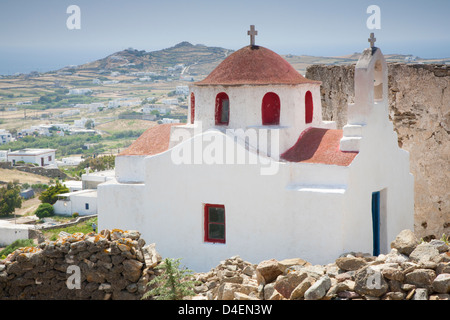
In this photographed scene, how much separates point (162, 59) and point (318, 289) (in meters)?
132

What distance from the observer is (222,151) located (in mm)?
11789

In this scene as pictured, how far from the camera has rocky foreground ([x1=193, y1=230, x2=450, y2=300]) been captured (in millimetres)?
8109

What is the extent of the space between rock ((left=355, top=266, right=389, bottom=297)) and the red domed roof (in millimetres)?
4987

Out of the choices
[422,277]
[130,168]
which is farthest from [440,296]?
[130,168]

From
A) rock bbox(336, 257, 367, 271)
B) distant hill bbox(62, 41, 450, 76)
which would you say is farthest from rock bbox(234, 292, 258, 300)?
distant hill bbox(62, 41, 450, 76)

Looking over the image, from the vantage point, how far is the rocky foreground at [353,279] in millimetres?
8109

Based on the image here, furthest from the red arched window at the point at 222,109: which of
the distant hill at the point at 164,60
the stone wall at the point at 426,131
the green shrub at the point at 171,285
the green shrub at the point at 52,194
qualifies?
the distant hill at the point at 164,60

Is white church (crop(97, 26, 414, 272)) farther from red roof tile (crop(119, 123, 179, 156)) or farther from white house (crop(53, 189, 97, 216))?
white house (crop(53, 189, 97, 216))

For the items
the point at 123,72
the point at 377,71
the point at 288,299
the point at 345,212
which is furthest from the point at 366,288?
the point at 123,72

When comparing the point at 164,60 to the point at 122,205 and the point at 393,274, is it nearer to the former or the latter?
the point at 122,205

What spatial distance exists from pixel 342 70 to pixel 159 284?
8913mm

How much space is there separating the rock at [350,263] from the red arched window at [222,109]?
447 centimetres

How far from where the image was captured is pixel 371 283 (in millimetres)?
8188
